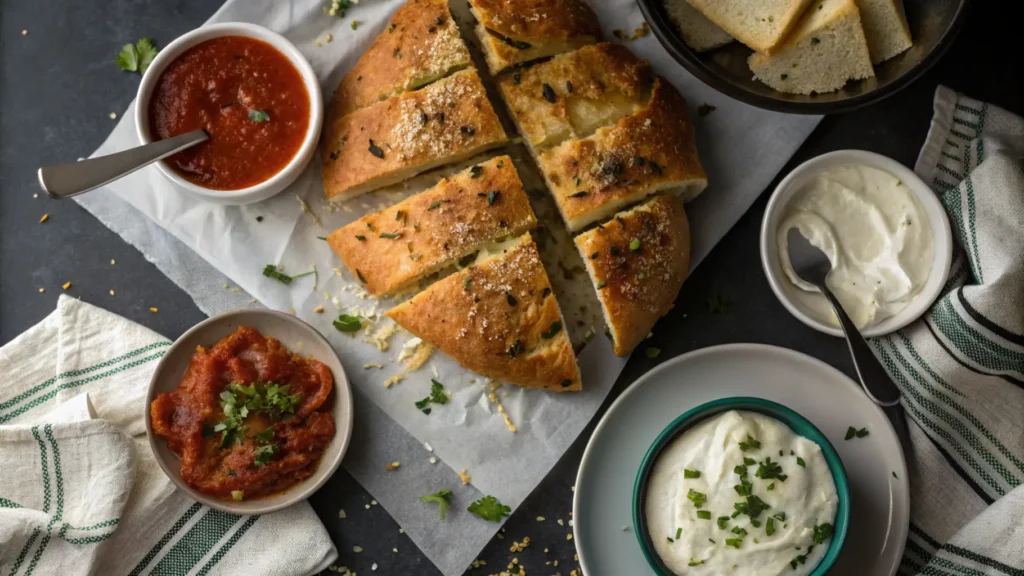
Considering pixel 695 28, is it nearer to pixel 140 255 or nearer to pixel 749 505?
pixel 749 505

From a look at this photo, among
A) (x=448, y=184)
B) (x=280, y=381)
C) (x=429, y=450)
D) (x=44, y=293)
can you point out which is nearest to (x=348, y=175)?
(x=448, y=184)

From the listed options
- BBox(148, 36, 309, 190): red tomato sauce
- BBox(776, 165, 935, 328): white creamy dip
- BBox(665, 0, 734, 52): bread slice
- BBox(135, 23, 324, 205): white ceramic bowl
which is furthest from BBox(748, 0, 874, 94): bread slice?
BBox(148, 36, 309, 190): red tomato sauce

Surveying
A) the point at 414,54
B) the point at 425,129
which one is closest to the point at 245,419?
the point at 425,129

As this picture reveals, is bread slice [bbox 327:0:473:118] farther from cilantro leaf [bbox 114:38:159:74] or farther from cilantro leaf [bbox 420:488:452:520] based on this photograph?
cilantro leaf [bbox 420:488:452:520]

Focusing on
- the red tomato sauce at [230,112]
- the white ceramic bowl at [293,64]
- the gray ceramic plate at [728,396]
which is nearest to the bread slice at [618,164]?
the gray ceramic plate at [728,396]

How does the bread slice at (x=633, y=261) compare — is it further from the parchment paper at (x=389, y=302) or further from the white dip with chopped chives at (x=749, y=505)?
the white dip with chopped chives at (x=749, y=505)

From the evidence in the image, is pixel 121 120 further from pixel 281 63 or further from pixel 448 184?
pixel 448 184
